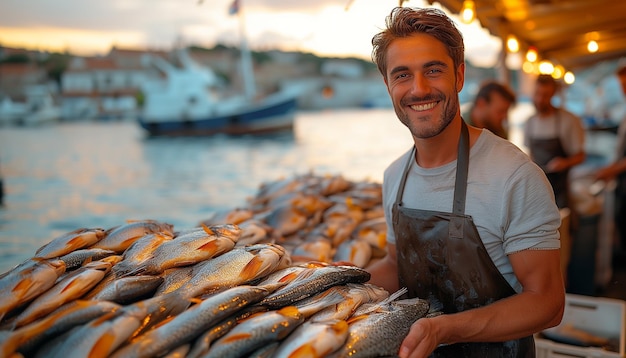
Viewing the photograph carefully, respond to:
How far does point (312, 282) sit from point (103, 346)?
0.72 metres

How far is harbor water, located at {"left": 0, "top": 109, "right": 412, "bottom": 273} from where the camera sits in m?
9.56

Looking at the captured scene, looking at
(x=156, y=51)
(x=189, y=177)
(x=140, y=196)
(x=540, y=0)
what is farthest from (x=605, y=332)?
(x=156, y=51)

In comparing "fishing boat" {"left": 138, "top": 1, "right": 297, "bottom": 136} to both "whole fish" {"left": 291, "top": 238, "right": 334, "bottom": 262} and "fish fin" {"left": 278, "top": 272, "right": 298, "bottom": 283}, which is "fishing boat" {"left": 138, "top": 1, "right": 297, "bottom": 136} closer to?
"whole fish" {"left": 291, "top": 238, "right": 334, "bottom": 262}

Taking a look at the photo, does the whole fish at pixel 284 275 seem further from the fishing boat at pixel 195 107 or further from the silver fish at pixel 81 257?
the fishing boat at pixel 195 107

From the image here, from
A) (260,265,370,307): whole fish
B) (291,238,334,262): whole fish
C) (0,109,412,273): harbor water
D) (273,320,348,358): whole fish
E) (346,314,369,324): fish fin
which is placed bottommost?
(0,109,412,273): harbor water

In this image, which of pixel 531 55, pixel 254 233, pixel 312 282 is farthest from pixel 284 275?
pixel 531 55

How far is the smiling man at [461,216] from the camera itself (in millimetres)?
1905

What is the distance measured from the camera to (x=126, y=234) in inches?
90.0

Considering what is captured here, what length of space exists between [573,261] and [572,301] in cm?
211

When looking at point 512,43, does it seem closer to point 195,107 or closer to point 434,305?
point 434,305

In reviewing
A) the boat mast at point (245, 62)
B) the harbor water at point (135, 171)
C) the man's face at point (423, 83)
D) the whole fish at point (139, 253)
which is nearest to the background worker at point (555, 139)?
the harbor water at point (135, 171)

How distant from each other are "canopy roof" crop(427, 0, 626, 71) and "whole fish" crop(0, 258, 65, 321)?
3.55 m

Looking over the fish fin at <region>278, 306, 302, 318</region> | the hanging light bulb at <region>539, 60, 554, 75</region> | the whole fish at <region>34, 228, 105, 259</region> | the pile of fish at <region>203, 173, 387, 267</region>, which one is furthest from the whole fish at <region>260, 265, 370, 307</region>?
the hanging light bulb at <region>539, 60, 554, 75</region>

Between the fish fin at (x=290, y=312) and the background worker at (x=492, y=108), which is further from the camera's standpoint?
the background worker at (x=492, y=108)
